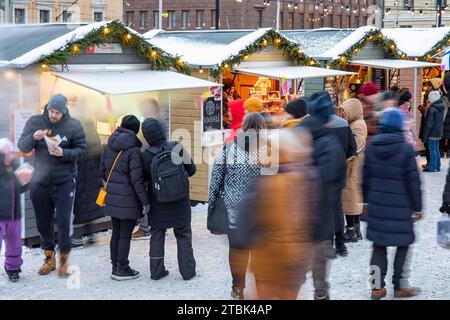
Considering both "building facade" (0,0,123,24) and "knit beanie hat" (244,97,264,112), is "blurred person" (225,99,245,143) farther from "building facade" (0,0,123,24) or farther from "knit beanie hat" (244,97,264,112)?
"building facade" (0,0,123,24)

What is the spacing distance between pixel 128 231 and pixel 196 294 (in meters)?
0.91

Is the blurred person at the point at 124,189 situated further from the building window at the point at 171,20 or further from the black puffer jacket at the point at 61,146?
the building window at the point at 171,20

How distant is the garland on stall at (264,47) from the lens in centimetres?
1088

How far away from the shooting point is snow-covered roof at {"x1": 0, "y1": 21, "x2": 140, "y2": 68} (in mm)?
8055

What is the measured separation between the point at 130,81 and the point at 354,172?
279 cm

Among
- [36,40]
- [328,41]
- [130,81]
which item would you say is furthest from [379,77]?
[36,40]

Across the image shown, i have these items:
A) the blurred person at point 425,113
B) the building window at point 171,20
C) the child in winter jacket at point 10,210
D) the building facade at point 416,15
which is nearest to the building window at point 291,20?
the building facade at point 416,15

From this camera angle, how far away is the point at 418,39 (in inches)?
651

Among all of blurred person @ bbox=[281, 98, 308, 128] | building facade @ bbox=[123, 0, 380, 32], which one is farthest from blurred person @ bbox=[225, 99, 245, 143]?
building facade @ bbox=[123, 0, 380, 32]

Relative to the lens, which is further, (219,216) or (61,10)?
(61,10)

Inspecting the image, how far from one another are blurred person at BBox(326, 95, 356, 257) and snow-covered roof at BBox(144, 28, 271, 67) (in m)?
3.37

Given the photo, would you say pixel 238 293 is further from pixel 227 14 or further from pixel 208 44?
pixel 227 14
